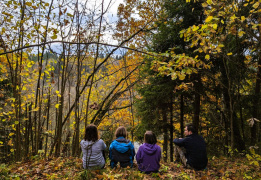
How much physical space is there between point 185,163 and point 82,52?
4.21 meters

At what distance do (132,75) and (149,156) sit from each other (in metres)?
3.95

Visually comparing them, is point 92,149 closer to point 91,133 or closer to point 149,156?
point 91,133

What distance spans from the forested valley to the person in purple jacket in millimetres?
245

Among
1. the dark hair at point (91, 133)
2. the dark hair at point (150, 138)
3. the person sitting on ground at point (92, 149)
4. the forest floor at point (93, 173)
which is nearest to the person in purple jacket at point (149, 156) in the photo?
the dark hair at point (150, 138)

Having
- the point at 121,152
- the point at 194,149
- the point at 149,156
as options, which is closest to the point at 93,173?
the point at 121,152

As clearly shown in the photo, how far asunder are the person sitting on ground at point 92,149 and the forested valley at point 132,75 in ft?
1.00

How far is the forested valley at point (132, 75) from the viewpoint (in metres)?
3.67

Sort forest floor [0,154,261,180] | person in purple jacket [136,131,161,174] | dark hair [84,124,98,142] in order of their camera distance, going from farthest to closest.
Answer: person in purple jacket [136,131,161,174], dark hair [84,124,98,142], forest floor [0,154,261,180]

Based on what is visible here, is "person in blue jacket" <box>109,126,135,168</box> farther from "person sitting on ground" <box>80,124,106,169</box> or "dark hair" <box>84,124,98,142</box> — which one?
"dark hair" <box>84,124,98,142</box>

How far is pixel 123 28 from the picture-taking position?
6.20 m

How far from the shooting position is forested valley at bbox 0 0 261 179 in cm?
367

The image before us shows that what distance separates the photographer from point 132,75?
305 inches

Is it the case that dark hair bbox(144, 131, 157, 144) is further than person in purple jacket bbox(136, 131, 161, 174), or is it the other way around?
dark hair bbox(144, 131, 157, 144)

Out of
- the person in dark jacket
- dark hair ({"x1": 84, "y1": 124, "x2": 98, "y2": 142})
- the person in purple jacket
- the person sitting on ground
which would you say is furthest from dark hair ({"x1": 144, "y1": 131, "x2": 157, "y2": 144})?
dark hair ({"x1": 84, "y1": 124, "x2": 98, "y2": 142})
